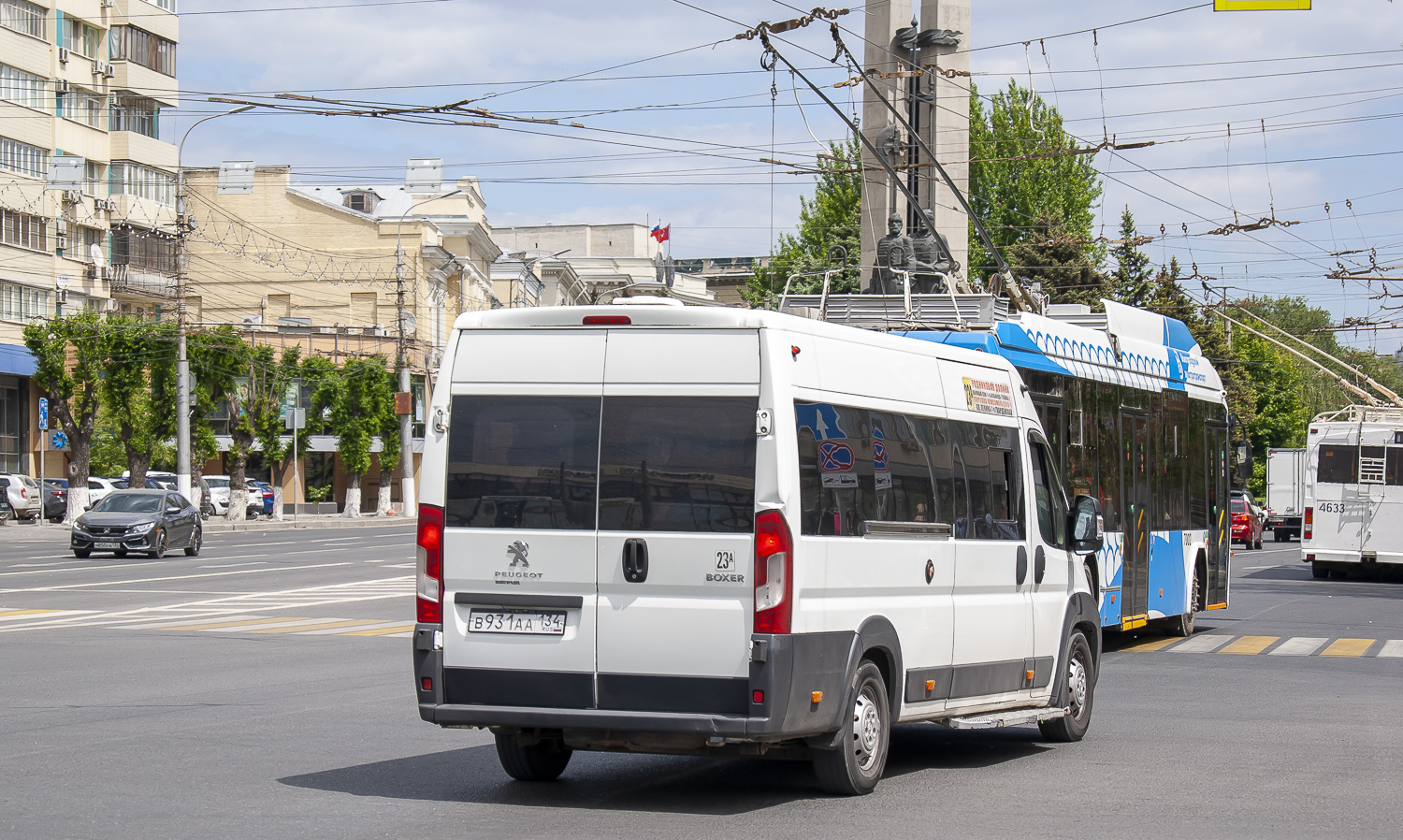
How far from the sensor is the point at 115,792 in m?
8.15

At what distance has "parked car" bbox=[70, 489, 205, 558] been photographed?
34.6m

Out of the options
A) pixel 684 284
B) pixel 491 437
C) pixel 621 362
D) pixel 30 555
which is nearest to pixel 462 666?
pixel 491 437

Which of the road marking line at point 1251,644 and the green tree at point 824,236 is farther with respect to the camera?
the green tree at point 824,236

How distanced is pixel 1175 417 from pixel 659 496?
39.6 feet

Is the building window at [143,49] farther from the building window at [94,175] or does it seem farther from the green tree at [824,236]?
the green tree at [824,236]

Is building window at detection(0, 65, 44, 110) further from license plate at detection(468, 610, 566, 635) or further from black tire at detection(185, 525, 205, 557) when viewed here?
license plate at detection(468, 610, 566, 635)

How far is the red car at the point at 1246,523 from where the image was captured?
163ft

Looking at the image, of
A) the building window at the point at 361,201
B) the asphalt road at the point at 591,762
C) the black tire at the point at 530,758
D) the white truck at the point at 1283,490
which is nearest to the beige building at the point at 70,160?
the building window at the point at 361,201

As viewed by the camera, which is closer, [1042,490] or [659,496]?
[659,496]

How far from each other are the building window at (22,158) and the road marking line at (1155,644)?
160ft

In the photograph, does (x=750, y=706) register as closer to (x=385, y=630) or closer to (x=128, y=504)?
(x=385, y=630)

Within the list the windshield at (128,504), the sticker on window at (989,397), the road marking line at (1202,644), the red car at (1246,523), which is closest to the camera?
the sticker on window at (989,397)

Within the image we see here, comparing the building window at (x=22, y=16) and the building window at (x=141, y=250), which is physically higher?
the building window at (x=22, y=16)

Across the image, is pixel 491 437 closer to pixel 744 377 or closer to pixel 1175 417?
pixel 744 377
